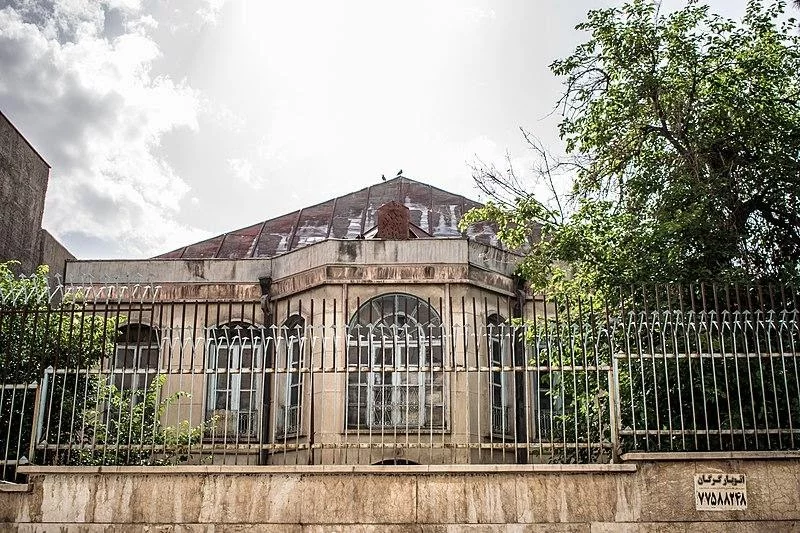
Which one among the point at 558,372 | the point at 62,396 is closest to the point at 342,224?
the point at 558,372

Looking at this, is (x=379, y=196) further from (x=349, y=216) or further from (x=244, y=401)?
(x=244, y=401)

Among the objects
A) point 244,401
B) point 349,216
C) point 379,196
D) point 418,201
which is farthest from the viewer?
point 379,196

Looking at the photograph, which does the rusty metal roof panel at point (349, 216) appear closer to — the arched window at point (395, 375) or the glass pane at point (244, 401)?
the arched window at point (395, 375)

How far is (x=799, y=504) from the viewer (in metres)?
7.82

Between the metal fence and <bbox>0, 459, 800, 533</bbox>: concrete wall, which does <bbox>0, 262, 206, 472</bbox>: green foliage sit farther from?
<bbox>0, 459, 800, 533</bbox>: concrete wall

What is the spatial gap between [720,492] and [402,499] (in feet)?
9.72

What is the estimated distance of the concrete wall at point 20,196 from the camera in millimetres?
18797

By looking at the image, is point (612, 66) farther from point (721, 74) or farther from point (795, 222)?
point (795, 222)

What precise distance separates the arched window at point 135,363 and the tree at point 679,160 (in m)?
5.39

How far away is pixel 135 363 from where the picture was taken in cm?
845

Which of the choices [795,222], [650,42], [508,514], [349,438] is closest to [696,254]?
[795,222]

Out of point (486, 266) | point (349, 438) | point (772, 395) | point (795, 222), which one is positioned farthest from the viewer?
point (486, 266)

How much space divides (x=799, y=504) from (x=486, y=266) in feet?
29.0

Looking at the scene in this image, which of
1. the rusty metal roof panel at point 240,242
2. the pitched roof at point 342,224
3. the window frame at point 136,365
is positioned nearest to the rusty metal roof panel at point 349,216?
the pitched roof at point 342,224
